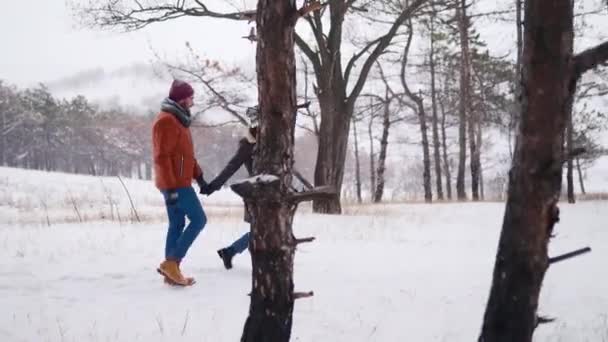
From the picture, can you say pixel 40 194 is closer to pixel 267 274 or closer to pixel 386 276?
pixel 386 276

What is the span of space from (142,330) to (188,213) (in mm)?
1255

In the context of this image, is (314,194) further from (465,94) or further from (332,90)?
(465,94)

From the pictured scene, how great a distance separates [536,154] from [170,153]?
120 inches

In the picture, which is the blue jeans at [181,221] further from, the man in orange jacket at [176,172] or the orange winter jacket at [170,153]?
the orange winter jacket at [170,153]

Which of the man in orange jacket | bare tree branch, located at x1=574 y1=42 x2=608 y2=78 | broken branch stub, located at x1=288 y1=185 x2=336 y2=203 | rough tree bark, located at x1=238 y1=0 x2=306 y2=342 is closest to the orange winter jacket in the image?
the man in orange jacket

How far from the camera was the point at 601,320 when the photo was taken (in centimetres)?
395

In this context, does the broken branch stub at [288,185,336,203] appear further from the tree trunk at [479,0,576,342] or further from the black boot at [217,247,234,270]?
the black boot at [217,247,234,270]

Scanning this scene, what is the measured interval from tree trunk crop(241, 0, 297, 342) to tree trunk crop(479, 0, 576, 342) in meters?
1.23

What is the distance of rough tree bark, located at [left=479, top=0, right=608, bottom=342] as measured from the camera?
2457mm

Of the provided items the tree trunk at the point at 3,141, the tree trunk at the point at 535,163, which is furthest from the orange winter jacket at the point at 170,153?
the tree trunk at the point at 3,141

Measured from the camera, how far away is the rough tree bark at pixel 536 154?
2.46 metres

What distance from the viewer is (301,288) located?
4645mm

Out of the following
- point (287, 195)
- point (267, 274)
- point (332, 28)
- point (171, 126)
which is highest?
point (332, 28)

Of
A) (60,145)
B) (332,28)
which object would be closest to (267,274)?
(332,28)
